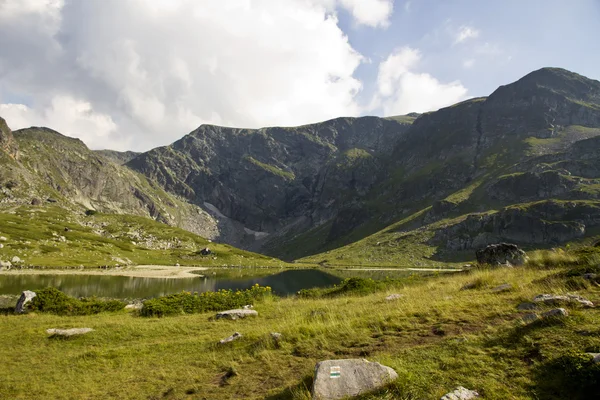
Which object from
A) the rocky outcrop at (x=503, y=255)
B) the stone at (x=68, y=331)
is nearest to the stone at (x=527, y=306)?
the stone at (x=68, y=331)

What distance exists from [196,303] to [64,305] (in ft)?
33.8

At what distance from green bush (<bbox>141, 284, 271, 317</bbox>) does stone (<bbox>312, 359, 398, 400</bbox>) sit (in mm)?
18569

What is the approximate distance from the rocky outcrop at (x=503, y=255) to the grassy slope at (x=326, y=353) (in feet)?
52.8

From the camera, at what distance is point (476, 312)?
40.1 feet

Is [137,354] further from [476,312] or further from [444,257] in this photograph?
[444,257]

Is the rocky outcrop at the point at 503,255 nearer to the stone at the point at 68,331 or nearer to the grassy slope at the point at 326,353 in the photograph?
the grassy slope at the point at 326,353

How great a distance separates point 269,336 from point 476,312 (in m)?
7.78

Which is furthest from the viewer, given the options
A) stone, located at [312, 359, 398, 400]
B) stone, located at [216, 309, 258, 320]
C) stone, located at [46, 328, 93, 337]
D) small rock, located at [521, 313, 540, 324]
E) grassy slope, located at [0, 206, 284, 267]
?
grassy slope, located at [0, 206, 284, 267]

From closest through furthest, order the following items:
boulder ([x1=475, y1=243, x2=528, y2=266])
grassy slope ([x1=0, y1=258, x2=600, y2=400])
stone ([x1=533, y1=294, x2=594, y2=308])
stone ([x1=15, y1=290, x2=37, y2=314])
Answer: grassy slope ([x1=0, y1=258, x2=600, y2=400]) < stone ([x1=533, y1=294, x2=594, y2=308]) < stone ([x1=15, y1=290, x2=37, y2=314]) < boulder ([x1=475, y1=243, x2=528, y2=266])

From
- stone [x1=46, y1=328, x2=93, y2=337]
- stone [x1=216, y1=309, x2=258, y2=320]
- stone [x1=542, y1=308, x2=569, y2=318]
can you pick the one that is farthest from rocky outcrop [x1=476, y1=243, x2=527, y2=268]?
stone [x1=46, y1=328, x2=93, y2=337]

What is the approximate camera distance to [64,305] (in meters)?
25.2

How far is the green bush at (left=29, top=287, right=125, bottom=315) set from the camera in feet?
81.4

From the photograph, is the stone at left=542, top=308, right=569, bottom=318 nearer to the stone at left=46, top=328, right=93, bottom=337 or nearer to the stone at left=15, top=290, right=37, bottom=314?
the stone at left=46, top=328, right=93, bottom=337

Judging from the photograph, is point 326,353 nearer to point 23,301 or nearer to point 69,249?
point 23,301
